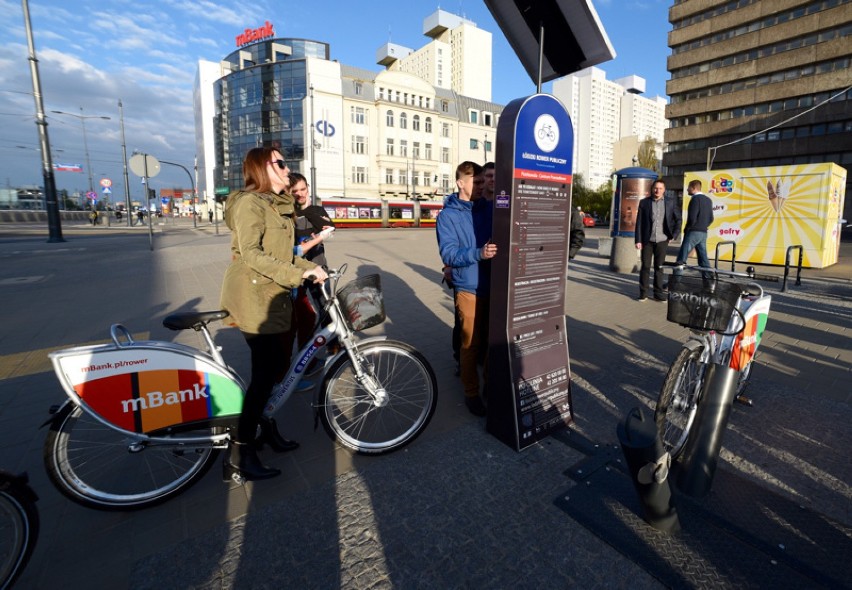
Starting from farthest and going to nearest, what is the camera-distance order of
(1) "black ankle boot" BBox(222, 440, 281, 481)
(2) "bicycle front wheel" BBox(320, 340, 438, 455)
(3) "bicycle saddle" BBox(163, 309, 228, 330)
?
(2) "bicycle front wheel" BBox(320, 340, 438, 455) → (1) "black ankle boot" BBox(222, 440, 281, 481) → (3) "bicycle saddle" BBox(163, 309, 228, 330)

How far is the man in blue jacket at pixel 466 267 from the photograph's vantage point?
3395mm

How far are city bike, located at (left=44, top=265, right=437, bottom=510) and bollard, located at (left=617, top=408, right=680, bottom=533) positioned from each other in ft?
→ 4.26

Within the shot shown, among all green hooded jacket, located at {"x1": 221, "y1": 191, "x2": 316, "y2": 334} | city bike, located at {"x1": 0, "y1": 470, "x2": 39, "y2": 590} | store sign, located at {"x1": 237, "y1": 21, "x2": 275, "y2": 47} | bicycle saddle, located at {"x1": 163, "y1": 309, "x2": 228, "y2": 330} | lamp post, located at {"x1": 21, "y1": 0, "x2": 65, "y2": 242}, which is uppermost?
store sign, located at {"x1": 237, "y1": 21, "x2": 275, "y2": 47}

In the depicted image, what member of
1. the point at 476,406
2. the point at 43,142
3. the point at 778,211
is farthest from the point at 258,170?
the point at 43,142

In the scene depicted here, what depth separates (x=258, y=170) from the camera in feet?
8.67

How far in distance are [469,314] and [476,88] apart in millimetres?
108304

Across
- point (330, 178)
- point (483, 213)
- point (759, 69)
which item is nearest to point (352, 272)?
point (483, 213)

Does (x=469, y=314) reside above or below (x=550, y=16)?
below

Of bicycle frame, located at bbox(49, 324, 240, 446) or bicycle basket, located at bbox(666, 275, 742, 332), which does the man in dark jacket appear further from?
bicycle frame, located at bbox(49, 324, 240, 446)

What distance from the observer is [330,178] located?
57531 mm

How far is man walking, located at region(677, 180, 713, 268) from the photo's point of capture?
7.44 metres

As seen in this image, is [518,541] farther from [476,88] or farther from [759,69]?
[476,88]

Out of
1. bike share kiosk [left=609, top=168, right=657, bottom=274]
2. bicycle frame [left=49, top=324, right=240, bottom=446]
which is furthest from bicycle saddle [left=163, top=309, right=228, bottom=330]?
bike share kiosk [left=609, top=168, right=657, bottom=274]

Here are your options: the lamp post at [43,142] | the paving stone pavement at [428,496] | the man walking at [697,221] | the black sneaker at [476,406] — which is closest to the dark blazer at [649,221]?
the man walking at [697,221]
